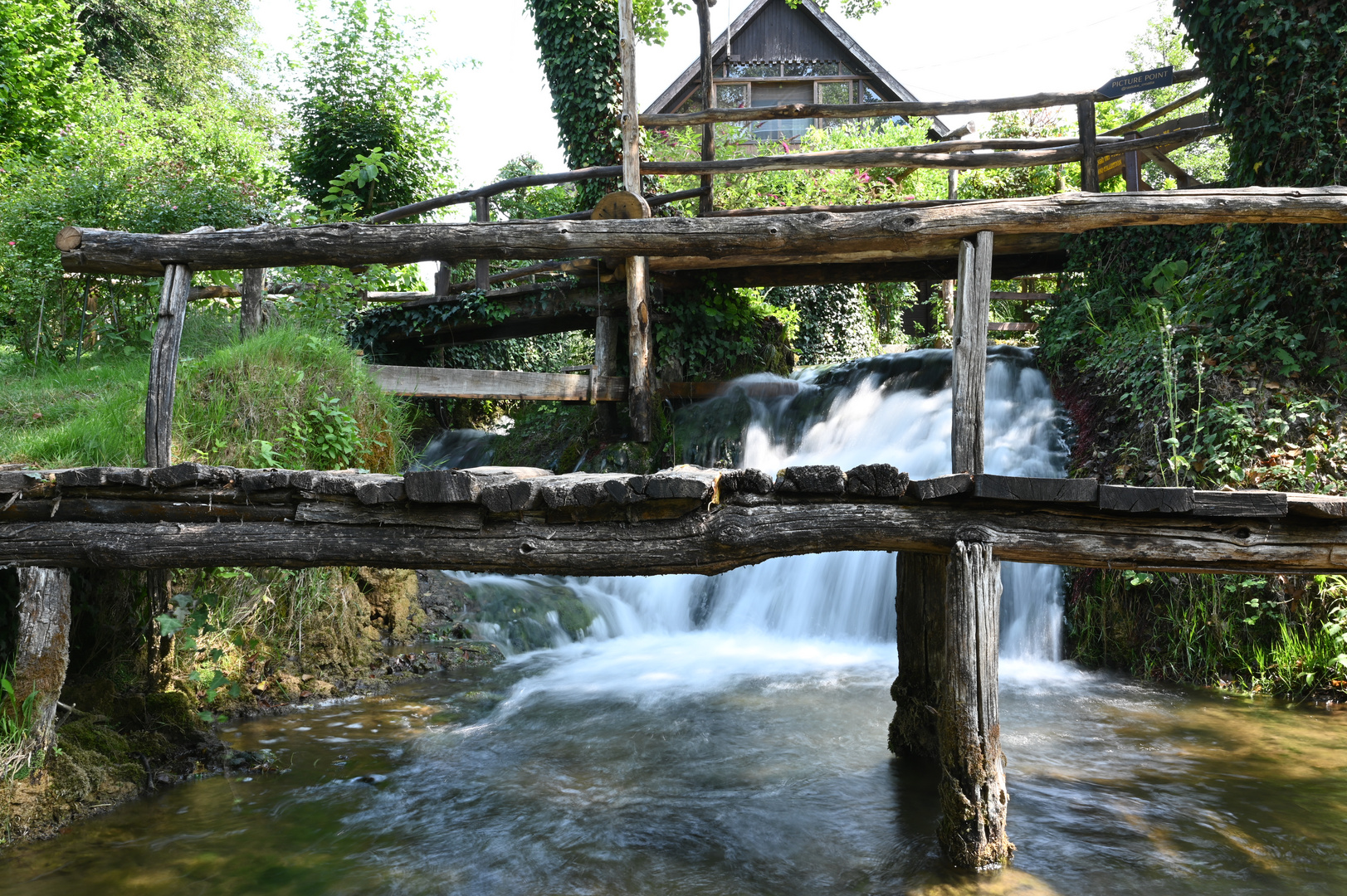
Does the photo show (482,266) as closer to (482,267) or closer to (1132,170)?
(482,267)

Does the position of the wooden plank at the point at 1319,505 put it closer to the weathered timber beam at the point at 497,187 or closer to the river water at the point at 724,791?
the river water at the point at 724,791

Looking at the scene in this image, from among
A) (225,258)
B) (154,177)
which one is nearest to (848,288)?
(154,177)

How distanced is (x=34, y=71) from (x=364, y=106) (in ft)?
18.7

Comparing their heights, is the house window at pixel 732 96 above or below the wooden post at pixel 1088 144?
above

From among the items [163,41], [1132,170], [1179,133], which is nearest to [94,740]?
[1132,170]

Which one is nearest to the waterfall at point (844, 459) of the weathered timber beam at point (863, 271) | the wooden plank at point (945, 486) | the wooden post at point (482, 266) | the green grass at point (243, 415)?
the weathered timber beam at point (863, 271)

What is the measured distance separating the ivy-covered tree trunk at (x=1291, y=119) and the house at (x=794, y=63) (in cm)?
1454

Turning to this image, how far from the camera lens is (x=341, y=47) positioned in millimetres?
13438

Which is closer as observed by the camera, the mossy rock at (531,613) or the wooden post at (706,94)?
the mossy rock at (531,613)

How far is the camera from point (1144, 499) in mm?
3293

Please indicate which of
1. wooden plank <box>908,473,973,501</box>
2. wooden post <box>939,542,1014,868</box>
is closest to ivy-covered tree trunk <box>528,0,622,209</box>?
wooden plank <box>908,473,973,501</box>

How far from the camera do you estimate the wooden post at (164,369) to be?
176 inches

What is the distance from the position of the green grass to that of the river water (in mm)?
1758

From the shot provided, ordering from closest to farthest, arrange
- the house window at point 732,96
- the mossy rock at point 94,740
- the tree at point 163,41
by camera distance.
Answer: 1. the mossy rock at point 94,740
2. the tree at point 163,41
3. the house window at point 732,96
